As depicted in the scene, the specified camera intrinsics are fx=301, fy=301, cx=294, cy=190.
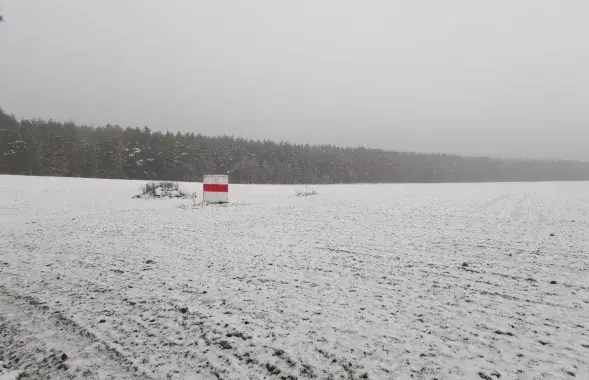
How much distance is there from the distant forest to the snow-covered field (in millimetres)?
53456

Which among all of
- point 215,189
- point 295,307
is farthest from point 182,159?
point 295,307

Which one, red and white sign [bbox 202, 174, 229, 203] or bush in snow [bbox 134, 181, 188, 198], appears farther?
bush in snow [bbox 134, 181, 188, 198]

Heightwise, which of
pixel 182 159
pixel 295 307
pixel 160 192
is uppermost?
pixel 182 159

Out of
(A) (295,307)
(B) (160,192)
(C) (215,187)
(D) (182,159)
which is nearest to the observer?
(A) (295,307)

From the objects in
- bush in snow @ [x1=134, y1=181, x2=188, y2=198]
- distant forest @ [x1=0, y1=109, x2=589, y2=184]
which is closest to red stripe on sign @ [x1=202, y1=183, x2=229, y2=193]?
bush in snow @ [x1=134, y1=181, x2=188, y2=198]

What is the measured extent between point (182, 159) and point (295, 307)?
64599 millimetres

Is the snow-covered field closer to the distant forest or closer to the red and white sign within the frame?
the red and white sign

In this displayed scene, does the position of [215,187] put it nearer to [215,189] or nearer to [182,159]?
[215,189]

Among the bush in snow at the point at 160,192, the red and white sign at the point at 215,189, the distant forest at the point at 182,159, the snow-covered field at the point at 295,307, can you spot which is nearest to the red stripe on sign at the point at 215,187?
the red and white sign at the point at 215,189

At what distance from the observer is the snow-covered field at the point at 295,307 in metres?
2.67

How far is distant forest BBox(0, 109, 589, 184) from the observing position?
51.4m

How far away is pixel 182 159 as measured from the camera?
208 ft

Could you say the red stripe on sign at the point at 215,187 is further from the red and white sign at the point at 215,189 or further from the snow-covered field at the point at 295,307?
the snow-covered field at the point at 295,307

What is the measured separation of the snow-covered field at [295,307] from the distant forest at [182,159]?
53456mm
